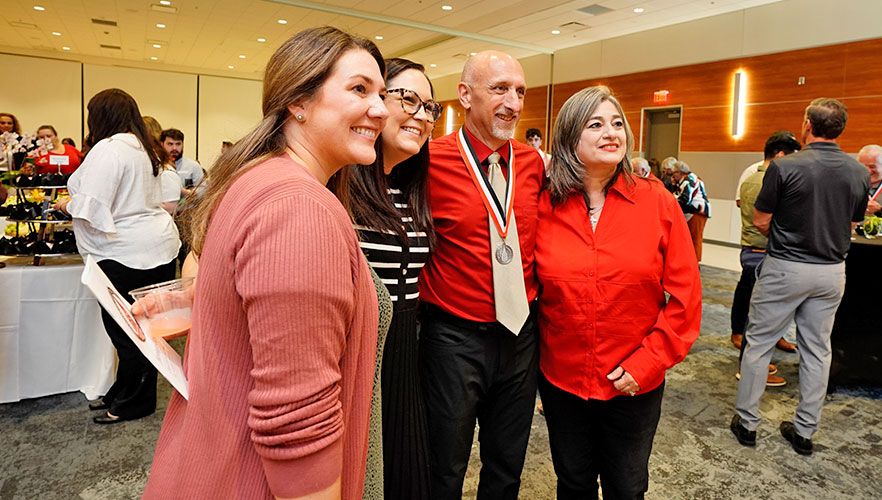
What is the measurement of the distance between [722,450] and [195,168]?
5511 mm

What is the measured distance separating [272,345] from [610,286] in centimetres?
122

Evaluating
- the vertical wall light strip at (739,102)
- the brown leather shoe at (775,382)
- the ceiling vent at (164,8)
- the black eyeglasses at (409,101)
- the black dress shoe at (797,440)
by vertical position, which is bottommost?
the black dress shoe at (797,440)

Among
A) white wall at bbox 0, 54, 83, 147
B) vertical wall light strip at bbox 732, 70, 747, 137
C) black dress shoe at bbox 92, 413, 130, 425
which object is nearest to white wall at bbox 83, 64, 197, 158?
white wall at bbox 0, 54, 83, 147

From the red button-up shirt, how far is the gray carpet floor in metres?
1.17

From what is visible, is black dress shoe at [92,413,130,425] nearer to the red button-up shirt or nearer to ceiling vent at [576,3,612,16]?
the red button-up shirt

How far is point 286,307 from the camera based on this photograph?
2.34 ft

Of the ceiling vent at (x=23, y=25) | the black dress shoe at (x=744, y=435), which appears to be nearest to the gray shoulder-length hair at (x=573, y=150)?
the black dress shoe at (x=744, y=435)

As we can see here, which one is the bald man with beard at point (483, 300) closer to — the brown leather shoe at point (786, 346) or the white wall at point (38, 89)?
the brown leather shoe at point (786, 346)

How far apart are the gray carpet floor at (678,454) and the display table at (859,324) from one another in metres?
0.15

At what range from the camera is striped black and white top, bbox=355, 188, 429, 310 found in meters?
1.54

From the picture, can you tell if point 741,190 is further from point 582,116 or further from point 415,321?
point 415,321

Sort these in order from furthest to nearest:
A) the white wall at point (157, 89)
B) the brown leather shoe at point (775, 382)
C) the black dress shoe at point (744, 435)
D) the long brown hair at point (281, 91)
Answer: the white wall at point (157, 89), the brown leather shoe at point (775, 382), the black dress shoe at point (744, 435), the long brown hair at point (281, 91)

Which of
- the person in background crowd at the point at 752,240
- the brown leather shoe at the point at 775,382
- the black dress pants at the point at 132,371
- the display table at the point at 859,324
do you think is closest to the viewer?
the black dress pants at the point at 132,371

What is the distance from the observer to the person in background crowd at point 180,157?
5570mm
